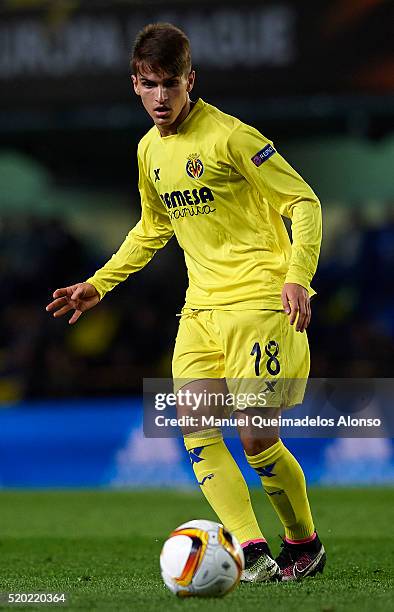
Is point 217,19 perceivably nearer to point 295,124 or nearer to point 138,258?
point 295,124

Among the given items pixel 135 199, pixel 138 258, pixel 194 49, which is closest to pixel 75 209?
pixel 135 199

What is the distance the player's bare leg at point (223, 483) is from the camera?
4.92 metres

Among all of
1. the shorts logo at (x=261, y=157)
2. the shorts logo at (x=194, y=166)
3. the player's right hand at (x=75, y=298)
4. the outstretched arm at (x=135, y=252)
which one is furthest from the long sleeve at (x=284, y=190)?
the player's right hand at (x=75, y=298)

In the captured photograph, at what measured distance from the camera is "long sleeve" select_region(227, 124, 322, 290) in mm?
4781

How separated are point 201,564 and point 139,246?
172 cm

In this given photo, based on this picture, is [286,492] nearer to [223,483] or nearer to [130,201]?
[223,483]

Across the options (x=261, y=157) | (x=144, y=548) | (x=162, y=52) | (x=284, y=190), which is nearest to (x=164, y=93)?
(x=162, y=52)

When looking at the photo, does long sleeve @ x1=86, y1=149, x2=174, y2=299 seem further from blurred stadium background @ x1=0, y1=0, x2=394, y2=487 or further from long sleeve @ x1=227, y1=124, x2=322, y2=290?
blurred stadium background @ x1=0, y1=0, x2=394, y2=487

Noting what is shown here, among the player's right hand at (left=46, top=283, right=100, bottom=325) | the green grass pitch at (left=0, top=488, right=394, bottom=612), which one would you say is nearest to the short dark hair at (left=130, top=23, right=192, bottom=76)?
the player's right hand at (left=46, top=283, right=100, bottom=325)

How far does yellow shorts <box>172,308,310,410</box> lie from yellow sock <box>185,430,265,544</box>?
0.67 ft

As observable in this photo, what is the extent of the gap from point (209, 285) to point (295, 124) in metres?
7.91

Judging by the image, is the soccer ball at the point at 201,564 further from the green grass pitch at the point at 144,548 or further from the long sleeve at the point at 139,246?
the long sleeve at the point at 139,246

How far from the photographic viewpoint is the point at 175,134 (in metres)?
5.12

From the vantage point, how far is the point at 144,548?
22.3 ft
